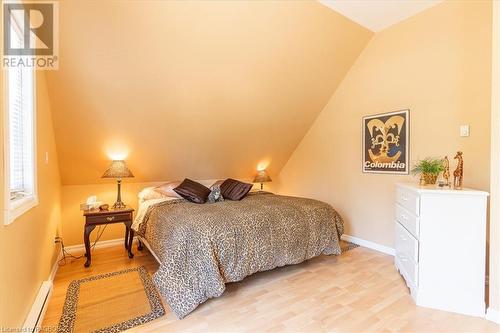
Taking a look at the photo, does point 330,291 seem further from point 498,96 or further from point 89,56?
point 89,56

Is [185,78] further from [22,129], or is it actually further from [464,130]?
[464,130]

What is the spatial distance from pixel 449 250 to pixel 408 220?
387mm

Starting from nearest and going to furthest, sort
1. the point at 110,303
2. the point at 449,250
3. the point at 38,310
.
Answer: the point at 38,310 < the point at 449,250 < the point at 110,303

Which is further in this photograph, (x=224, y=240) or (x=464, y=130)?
(x=464, y=130)

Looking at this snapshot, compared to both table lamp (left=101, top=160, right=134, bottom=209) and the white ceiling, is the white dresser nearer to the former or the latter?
the white ceiling

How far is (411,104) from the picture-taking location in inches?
116

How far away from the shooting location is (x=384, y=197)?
10.6 feet

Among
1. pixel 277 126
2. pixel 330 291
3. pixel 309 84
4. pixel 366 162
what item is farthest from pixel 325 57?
pixel 330 291

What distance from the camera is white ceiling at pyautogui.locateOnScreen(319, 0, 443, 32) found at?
2.60 meters

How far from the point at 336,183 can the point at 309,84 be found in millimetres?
1553

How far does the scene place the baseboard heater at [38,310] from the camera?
1.61 metres

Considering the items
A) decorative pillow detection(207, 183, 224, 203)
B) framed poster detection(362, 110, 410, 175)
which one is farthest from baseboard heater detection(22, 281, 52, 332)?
framed poster detection(362, 110, 410, 175)

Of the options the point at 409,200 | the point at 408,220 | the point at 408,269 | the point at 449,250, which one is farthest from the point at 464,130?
the point at 408,269

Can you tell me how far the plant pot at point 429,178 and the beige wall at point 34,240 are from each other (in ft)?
10.2
